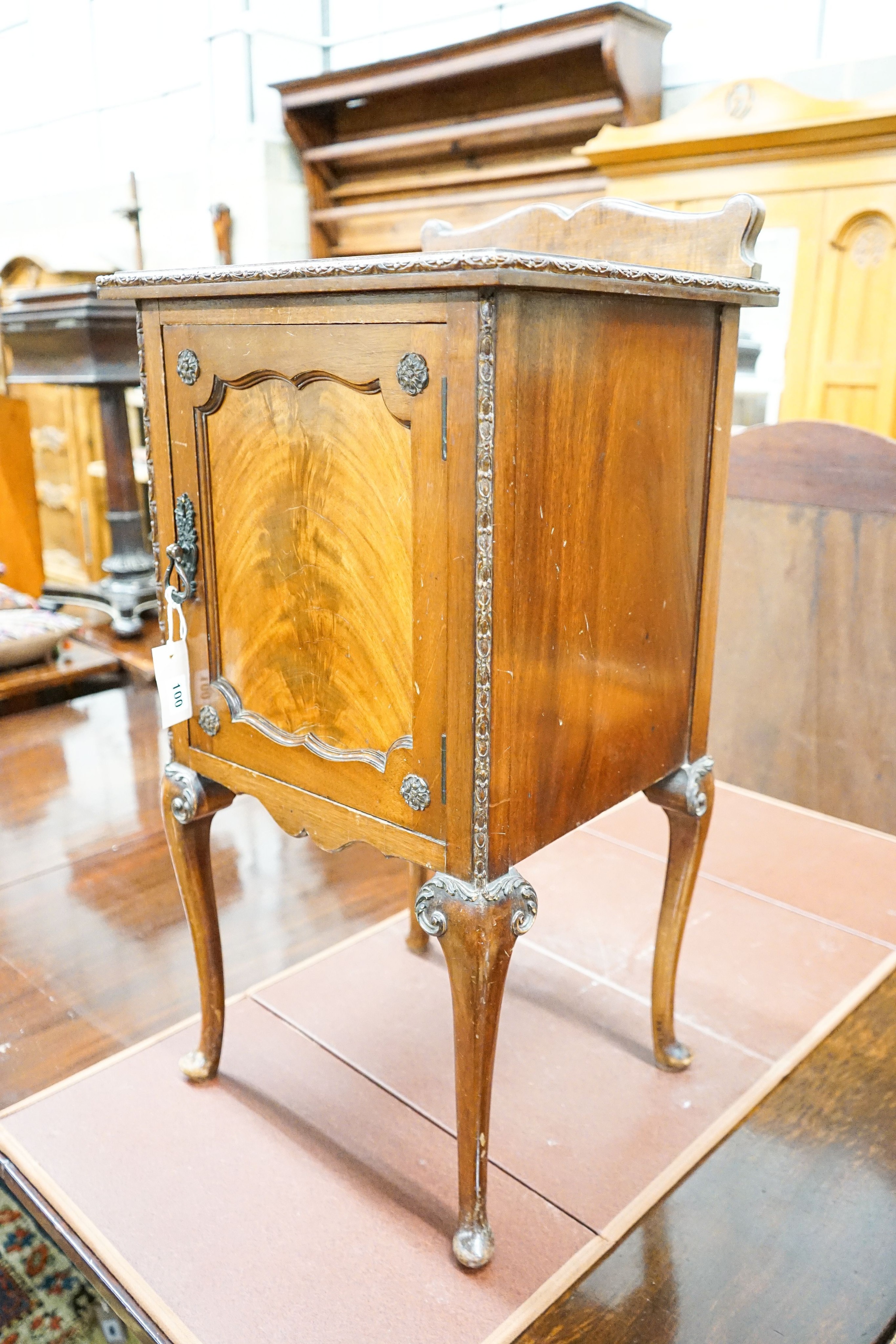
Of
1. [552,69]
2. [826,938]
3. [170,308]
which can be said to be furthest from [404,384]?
[552,69]

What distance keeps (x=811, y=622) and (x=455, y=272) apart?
5.25 ft

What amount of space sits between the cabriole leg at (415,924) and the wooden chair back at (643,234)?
3.09 feet

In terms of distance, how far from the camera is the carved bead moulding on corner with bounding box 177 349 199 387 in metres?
1.09

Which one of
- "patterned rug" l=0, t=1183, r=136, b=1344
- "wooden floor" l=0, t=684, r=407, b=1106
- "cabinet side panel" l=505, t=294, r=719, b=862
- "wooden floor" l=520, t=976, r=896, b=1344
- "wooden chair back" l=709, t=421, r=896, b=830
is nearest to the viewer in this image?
"cabinet side panel" l=505, t=294, r=719, b=862

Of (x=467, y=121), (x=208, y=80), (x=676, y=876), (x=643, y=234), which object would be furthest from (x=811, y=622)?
(x=208, y=80)

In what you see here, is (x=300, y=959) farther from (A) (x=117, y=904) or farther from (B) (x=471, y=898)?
(B) (x=471, y=898)

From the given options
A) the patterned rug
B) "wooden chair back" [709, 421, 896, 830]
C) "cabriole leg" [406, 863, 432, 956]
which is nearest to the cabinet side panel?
"cabriole leg" [406, 863, 432, 956]

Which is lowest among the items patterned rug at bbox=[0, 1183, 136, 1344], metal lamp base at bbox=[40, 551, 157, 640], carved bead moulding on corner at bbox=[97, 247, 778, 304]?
patterned rug at bbox=[0, 1183, 136, 1344]

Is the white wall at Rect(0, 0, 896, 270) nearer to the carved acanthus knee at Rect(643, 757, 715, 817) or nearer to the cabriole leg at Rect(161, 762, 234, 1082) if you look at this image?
the carved acanthus knee at Rect(643, 757, 715, 817)

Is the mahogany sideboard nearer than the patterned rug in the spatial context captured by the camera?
No

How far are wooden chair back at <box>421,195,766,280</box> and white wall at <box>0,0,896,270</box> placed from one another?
6.07 ft

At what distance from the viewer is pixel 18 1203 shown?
1264 mm

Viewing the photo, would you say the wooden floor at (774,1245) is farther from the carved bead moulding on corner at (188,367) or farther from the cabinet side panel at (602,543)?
the carved bead moulding on corner at (188,367)

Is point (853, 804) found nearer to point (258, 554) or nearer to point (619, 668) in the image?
point (619, 668)
